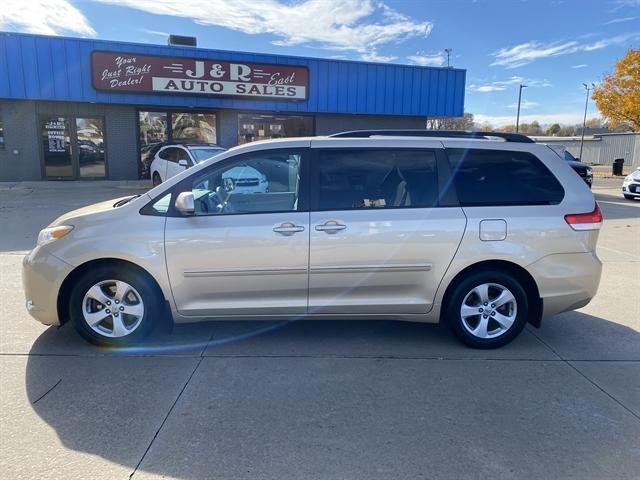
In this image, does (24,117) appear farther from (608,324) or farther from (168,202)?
(608,324)

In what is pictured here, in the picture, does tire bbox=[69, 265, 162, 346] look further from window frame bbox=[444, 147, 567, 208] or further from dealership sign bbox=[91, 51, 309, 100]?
dealership sign bbox=[91, 51, 309, 100]

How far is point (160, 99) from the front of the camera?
16875mm

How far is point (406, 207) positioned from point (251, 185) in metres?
1.39

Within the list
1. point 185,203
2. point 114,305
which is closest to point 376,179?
point 185,203

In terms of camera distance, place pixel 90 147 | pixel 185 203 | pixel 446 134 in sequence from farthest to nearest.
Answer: pixel 90 147 → pixel 446 134 → pixel 185 203

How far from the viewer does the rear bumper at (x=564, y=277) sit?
160 inches

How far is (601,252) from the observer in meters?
7.96

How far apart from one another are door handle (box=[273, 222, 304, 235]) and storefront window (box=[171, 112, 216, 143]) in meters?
15.5

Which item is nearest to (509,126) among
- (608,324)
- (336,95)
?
(336,95)

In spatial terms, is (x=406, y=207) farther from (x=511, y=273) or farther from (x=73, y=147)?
(x=73, y=147)

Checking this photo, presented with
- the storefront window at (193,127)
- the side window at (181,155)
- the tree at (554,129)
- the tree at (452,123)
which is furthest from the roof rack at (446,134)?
the tree at (554,129)

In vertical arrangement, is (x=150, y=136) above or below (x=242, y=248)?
above

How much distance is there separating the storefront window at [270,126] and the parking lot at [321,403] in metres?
15.1

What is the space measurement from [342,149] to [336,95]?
1570cm
